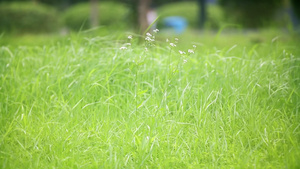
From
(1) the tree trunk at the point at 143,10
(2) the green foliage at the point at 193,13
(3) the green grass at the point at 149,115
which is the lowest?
(3) the green grass at the point at 149,115

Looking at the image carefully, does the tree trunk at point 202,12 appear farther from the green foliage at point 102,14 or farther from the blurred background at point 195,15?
the green foliage at point 102,14

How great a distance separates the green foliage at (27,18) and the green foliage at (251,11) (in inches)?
279

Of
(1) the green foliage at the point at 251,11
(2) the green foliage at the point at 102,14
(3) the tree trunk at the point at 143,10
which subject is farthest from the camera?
(2) the green foliage at the point at 102,14

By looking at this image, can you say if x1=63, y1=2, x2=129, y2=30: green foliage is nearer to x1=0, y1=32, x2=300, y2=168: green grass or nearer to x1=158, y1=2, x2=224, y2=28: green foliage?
x1=158, y1=2, x2=224, y2=28: green foliage

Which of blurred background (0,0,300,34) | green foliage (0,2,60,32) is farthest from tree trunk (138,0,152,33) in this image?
green foliage (0,2,60,32)

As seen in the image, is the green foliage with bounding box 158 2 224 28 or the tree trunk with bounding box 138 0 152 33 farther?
the green foliage with bounding box 158 2 224 28

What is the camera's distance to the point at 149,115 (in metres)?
3.06

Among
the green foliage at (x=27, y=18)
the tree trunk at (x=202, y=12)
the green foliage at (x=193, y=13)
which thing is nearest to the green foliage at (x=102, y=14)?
the green foliage at (x=27, y=18)

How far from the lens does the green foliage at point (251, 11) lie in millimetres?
11664

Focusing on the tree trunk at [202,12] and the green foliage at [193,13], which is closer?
the tree trunk at [202,12]

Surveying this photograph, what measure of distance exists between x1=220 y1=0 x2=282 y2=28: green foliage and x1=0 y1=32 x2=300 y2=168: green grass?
26.5 ft

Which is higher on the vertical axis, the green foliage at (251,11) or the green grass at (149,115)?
the green foliage at (251,11)

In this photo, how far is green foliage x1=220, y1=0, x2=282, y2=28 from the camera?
1166 centimetres

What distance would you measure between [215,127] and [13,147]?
1772 mm
